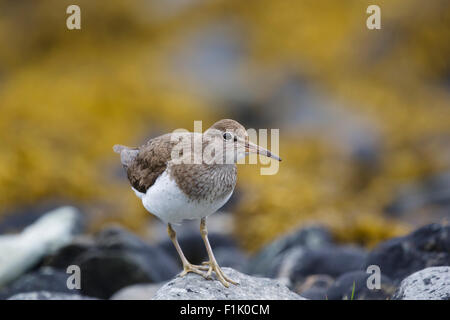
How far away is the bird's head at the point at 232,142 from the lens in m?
5.59

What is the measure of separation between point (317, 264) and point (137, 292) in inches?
94.2

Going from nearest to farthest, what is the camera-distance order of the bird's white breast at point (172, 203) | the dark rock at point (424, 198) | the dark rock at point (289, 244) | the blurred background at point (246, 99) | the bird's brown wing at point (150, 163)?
the bird's white breast at point (172, 203) < the bird's brown wing at point (150, 163) < the dark rock at point (289, 244) < the dark rock at point (424, 198) < the blurred background at point (246, 99)

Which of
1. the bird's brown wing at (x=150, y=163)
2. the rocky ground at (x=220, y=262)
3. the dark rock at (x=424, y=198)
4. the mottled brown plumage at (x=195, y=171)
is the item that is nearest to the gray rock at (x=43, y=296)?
the rocky ground at (x=220, y=262)

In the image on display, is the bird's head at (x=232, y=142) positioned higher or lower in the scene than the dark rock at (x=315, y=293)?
higher

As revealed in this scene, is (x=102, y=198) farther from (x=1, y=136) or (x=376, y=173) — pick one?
(x=376, y=173)

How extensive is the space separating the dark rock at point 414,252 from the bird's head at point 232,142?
2438 mm

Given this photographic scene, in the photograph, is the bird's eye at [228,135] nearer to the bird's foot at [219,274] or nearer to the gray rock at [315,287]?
the bird's foot at [219,274]

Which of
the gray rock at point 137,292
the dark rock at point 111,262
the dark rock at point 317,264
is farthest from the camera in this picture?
the dark rock at point 111,262

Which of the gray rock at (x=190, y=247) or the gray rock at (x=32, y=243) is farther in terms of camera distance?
the gray rock at (x=190, y=247)

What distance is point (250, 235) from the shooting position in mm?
11438

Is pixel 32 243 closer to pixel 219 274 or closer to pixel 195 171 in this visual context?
pixel 219 274

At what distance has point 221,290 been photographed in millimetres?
5750

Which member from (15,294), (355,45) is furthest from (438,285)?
(355,45)

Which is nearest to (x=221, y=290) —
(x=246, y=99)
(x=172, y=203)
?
(x=172, y=203)
